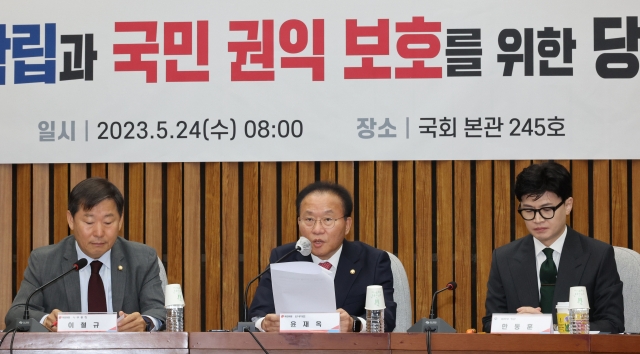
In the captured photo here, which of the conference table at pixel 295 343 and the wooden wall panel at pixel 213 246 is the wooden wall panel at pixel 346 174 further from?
the conference table at pixel 295 343

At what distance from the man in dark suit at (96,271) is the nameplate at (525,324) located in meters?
1.59

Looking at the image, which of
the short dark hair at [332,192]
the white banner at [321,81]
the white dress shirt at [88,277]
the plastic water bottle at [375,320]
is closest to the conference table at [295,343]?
the plastic water bottle at [375,320]

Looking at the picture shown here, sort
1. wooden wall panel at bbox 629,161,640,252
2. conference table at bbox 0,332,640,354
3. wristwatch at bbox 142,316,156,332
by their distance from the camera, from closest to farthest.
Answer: conference table at bbox 0,332,640,354 → wristwatch at bbox 142,316,156,332 → wooden wall panel at bbox 629,161,640,252

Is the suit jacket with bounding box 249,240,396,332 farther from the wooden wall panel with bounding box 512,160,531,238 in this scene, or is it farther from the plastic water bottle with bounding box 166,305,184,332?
the wooden wall panel with bounding box 512,160,531,238

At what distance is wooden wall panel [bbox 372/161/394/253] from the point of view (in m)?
5.03

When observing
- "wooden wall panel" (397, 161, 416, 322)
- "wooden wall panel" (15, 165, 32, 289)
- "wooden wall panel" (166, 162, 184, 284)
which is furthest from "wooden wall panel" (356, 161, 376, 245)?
"wooden wall panel" (15, 165, 32, 289)

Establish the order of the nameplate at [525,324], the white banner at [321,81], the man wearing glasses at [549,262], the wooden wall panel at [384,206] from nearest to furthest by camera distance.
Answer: the nameplate at [525,324]
the man wearing glasses at [549,262]
the white banner at [321,81]
the wooden wall panel at [384,206]

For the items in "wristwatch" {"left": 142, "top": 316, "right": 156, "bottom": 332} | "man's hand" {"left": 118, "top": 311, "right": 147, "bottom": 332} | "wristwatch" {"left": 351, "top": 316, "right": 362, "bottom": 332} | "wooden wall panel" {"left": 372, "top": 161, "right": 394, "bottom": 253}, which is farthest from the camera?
"wooden wall panel" {"left": 372, "top": 161, "right": 394, "bottom": 253}

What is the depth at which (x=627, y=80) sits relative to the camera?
189 inches

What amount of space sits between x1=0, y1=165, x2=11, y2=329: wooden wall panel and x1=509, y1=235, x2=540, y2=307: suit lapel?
298 cm

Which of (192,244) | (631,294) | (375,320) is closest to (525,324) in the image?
(375,320)

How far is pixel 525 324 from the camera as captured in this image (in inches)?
122

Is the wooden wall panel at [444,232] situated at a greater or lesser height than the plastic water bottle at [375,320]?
greater

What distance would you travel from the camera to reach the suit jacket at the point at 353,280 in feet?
12.8
